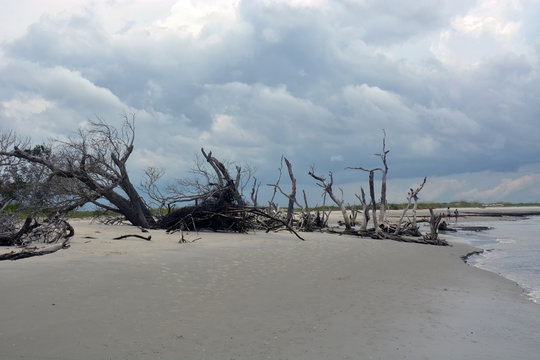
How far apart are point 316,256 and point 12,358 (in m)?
6.66

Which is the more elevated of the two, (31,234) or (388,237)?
(31,234)

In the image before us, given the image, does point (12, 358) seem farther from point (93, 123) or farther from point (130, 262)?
point (93, 123)

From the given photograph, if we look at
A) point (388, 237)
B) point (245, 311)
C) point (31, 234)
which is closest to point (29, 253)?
point (31, 234)

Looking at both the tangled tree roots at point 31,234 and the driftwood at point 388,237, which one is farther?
the driftwood at point 388,237

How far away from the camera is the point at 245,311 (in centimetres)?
435

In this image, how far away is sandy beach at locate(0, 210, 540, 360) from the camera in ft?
10.8

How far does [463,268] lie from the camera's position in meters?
8.74

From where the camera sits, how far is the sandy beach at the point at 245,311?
331 cm

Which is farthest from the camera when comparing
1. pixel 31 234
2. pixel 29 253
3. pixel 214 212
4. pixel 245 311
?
pixel 214 212

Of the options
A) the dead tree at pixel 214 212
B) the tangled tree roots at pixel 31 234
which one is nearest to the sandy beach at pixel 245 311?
the tangled tree roots at pixel 31 234

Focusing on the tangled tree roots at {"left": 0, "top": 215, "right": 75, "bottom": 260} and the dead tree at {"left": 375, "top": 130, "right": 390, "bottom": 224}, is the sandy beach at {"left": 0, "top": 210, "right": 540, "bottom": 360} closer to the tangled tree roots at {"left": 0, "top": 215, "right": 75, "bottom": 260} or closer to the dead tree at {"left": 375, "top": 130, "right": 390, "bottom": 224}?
the tangled tree roots at {"left": 0, "top": 215, "right": 75, "bottom": 260}

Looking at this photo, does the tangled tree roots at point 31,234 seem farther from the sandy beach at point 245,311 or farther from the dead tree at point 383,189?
the dead tree at point 383,189

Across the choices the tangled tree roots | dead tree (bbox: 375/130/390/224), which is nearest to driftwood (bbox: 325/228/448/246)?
dead tree (bbox: 375/130/390/224)

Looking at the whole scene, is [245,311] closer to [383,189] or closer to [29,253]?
[29,253]
